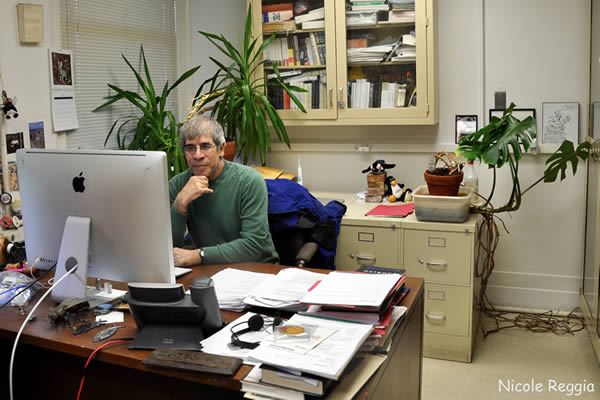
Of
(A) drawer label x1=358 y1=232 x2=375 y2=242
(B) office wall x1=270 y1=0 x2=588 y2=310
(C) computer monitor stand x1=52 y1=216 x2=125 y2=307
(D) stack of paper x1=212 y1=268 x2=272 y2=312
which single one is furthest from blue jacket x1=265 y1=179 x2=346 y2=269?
(B) office wall x1=270 y1=0 x2=588 y2=310

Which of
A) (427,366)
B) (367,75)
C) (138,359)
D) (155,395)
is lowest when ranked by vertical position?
(427,366)

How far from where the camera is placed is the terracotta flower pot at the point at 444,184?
318 centimetres

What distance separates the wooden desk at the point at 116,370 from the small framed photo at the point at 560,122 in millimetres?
2001

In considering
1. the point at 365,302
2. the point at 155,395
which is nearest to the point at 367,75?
the point at 365,302

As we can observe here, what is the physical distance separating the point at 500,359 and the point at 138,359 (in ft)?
7.46

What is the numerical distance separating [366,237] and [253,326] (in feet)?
5.80

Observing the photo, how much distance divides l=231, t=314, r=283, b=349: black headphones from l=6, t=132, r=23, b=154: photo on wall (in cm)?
170

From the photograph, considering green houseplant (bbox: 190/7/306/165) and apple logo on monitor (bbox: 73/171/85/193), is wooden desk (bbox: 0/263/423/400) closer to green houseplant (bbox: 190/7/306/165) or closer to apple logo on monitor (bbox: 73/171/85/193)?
apple logo on monitor (bbox: 73/171/85/193)

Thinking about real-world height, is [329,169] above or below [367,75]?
below

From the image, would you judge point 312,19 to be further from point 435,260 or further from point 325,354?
point 325,354

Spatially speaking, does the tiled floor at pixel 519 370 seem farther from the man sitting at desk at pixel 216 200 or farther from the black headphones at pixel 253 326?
the black headphones at pixel 253 326

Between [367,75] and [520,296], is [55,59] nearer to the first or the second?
[367,75]

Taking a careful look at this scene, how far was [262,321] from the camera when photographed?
5.51 ft

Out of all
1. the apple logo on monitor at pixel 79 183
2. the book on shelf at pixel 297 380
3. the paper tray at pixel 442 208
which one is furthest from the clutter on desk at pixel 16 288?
the paper tray at pixel 442 208
